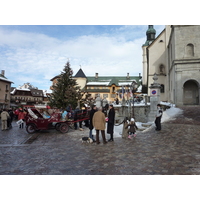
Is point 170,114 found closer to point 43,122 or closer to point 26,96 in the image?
point 43,122

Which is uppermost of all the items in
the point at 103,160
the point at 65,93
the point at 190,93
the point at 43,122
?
the point at 190,93

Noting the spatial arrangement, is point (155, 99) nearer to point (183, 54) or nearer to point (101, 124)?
point (101, 124)

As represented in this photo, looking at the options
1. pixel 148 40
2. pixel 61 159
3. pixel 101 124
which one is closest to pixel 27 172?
pixel 61 159

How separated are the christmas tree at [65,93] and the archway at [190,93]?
13.9m

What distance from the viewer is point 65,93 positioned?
2466 cm

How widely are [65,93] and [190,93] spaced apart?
16.4m

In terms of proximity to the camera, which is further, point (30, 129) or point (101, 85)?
point (101, 85)

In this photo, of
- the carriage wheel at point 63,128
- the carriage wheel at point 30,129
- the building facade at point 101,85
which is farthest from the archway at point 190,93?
the building facade at point 101,85

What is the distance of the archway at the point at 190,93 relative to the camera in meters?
24.8

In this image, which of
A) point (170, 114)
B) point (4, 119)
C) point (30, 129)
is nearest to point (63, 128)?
point (30, 129)

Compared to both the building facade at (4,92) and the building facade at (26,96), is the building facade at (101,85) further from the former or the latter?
the building facade at (4,92)

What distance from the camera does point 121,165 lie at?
5387mm

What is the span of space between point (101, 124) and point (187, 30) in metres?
20.7

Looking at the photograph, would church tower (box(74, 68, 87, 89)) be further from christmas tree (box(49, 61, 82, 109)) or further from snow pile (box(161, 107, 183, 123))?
snow pile (box(161, 107, 183, 123))
